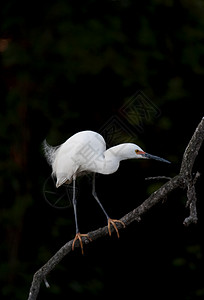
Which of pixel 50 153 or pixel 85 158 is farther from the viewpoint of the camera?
pixel 50 153

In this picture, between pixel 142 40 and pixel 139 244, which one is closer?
pixel 142 40

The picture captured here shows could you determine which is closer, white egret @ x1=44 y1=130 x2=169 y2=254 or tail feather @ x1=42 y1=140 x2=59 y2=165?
white egret @ x1=44 y1=130 x2=169 y2=254

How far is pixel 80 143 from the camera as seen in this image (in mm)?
2029

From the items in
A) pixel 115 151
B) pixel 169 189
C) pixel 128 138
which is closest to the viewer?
pixel 169 189

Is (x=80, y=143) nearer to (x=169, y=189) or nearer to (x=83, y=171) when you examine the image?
(x=83, y=171)

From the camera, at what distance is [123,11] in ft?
9.94

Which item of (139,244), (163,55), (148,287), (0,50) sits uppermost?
(0,50)

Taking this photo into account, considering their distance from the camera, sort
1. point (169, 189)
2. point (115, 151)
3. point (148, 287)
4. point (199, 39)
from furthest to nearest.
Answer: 1. point (148, 287)
2. point (199, 39)
3. point (115, 151)
4. point (169, 189)

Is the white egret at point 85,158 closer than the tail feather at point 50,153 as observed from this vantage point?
Yes

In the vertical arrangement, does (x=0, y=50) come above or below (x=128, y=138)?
above

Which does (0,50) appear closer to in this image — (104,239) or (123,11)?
(123,11)

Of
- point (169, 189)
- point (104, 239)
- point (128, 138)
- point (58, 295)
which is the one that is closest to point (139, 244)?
point (104, 239)

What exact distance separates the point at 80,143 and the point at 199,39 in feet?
4.34

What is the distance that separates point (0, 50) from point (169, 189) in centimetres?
207
